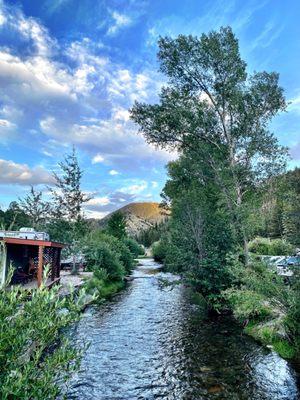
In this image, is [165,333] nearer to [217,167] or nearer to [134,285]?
[217,167]

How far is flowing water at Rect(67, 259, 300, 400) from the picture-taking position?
28.4 ft

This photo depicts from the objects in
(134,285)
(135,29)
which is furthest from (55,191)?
(135,29)

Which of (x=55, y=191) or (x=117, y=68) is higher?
(x=117, y=68)

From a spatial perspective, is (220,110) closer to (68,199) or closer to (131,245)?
(68,199)

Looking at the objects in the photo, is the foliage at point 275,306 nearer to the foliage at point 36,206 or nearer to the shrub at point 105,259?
the shrub at point 105,259

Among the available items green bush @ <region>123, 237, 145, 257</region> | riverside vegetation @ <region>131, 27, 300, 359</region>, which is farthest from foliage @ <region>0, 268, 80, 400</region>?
green bush @ <region>123, 237, 145, 257</region>

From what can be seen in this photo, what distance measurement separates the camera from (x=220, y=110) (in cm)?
2038

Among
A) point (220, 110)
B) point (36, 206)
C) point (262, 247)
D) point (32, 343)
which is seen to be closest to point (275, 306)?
point (32, 343)

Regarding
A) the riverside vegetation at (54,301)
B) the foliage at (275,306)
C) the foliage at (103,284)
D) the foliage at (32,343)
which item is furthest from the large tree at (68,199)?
the foliage at (32,343)

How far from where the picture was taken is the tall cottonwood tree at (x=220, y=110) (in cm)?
1936

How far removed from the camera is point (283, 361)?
35.2ft

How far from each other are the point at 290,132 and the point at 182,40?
9278 millimetres

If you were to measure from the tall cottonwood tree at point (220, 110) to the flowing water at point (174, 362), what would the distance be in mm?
8024

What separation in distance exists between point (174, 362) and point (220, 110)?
15.1 meters
